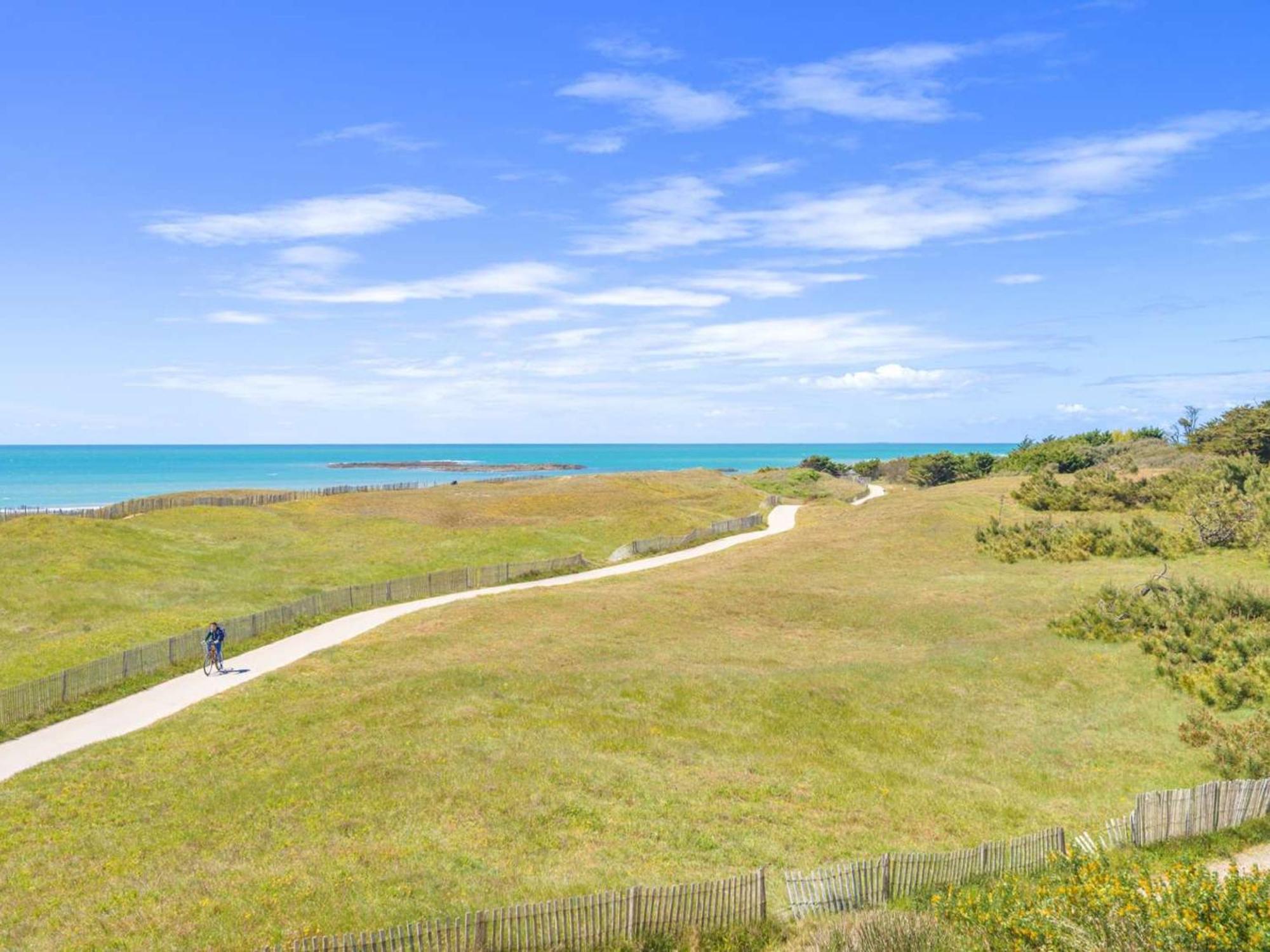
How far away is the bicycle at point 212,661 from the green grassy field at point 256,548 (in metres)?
6.82

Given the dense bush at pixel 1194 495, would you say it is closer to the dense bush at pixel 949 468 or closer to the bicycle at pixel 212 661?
the dense bush at pixel 949 468

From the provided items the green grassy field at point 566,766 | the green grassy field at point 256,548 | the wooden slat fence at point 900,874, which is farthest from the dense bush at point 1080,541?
the wooden slat fence at point 900,874

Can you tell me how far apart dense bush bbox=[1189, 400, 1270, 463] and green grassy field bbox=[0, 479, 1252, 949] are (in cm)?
6537

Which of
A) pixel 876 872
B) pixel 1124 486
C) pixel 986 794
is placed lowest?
pixel 986 794

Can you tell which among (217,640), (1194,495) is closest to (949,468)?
(1194,495)

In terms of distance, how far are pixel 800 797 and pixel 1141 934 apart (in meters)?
11.8

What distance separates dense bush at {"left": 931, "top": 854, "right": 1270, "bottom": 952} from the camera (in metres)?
13.6

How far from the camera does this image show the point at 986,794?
85.7 ft

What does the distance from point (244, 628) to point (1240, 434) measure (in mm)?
103314

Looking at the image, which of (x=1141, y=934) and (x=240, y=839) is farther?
(x=240, y=839)

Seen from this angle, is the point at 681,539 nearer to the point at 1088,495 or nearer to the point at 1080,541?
the point at 1080,541

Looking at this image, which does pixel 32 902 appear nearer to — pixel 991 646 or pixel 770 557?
pixel 991 646

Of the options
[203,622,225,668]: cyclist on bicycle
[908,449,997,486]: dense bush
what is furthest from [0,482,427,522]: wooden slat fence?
[908,449,997,486]: dense bush

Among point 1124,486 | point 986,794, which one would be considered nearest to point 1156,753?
point 986,794
